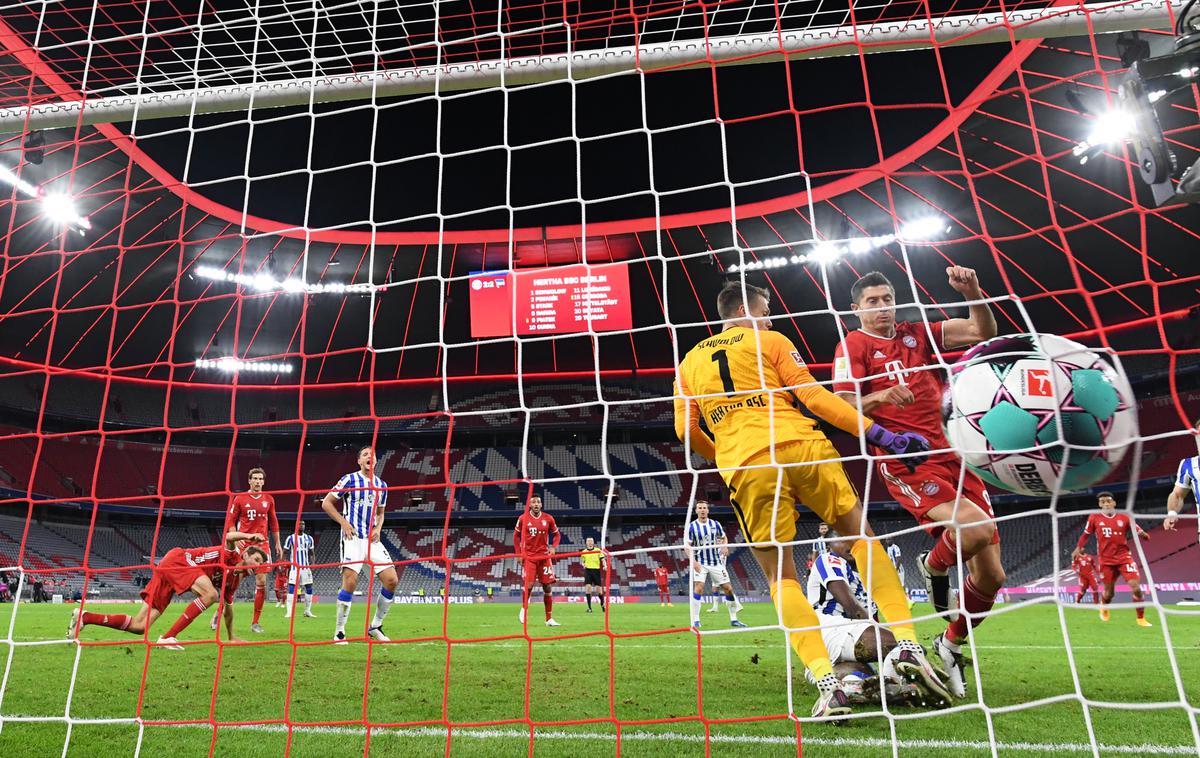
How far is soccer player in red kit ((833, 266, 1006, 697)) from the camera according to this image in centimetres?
321

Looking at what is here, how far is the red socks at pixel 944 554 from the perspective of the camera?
11.3 feet

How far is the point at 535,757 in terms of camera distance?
2.62 m

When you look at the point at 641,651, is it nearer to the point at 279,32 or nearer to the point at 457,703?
the point at 457,703

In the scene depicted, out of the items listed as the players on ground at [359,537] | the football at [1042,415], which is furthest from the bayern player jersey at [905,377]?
the players on ground at [359,537]

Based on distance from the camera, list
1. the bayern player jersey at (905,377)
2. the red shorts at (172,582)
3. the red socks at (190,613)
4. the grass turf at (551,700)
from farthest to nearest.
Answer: the red socks at (190,613)
the red shorts at (172,582)
the bayern player jersey at (905,377)
the grass turf at (551,700)

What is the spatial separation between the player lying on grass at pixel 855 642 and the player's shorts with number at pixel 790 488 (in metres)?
0.17

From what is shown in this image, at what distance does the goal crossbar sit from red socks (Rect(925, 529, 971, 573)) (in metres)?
2.24

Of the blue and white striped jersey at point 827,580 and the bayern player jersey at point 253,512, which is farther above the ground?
the bayern player jersey at point 253,512

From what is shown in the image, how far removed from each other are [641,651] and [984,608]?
2942 mm

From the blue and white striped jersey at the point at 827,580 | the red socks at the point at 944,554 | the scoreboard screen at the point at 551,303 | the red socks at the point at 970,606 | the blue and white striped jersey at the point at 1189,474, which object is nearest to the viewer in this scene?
the red socks at the point at 970,606

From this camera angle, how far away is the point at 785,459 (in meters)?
3.13

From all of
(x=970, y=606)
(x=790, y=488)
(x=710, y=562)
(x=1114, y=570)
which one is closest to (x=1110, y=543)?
(x=1114, y=570)

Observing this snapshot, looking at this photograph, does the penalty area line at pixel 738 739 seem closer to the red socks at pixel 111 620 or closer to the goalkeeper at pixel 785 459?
the goalkeeper at pixel 785 459

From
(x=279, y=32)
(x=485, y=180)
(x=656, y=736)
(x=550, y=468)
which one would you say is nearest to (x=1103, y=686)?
(x=656, y=736)
